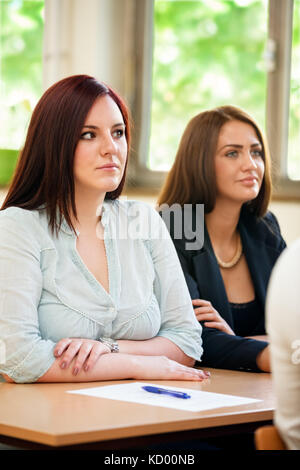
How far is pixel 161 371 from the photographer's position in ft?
6.08

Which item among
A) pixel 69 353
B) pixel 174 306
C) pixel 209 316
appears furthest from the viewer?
pixel 209 316

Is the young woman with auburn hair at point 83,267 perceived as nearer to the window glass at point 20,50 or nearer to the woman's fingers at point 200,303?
the woman's fingers at point 200,303

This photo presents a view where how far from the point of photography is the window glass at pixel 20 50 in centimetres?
→ 418

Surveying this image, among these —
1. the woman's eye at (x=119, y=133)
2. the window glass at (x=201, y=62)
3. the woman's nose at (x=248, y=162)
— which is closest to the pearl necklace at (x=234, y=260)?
the woman's nose at (x=248, y=162)

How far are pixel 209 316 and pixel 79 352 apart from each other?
2.06 ft

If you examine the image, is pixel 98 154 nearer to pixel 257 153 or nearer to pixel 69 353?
pixel 69 353

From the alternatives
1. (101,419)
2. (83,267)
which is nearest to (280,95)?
(83,267)

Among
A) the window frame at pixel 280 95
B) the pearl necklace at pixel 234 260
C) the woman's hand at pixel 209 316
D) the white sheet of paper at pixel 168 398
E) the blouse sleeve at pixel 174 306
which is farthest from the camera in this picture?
the window frame at pixel 280 95

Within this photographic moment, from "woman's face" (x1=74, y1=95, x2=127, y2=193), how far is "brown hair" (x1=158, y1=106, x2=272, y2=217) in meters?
0.66

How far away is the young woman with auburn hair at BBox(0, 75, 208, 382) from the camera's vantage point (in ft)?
5.95

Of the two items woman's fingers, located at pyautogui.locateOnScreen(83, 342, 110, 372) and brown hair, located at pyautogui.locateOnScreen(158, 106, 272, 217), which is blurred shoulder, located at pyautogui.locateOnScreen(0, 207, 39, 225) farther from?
brown hair, located at pyautogui.locateOnScreen(158, 106, 272, 217)

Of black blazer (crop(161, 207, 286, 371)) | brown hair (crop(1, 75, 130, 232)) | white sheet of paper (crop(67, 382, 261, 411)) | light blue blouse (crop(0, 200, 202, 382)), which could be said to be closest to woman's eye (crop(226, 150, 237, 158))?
black blazer (crop(161, 207, 286, 371))
